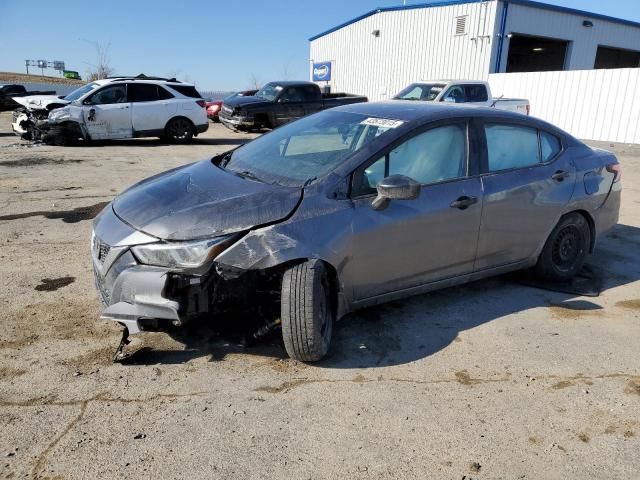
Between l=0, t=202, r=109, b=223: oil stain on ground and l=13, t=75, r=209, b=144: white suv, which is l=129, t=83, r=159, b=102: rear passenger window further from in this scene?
l=0, t=202, r=109, b=223: oil stain on ground

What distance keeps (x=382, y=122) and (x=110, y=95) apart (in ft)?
37.8

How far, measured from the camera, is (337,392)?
298 centimetres

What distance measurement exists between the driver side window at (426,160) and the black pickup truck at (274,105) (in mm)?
13361

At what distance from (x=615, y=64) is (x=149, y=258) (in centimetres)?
3959

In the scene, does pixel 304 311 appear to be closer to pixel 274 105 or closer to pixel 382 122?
pixel 382 122

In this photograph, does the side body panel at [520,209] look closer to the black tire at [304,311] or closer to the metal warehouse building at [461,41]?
the black tire at [304,311]

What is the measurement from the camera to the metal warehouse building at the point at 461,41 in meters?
22.2

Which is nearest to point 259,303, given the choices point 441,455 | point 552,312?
point 441,455

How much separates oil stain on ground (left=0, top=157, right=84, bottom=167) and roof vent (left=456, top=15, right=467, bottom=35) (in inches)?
711

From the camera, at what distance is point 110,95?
43.6 feet

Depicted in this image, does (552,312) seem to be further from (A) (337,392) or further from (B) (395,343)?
(A) (337,392)

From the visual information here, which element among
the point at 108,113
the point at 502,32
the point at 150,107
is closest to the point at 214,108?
the point at 150,107

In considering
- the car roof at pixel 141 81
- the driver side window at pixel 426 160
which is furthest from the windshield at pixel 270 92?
the driver side window at pixel 426 160

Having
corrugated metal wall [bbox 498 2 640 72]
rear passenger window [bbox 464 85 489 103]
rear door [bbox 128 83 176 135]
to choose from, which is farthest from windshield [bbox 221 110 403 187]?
corrugated metal wall [bbox 498 2 640 72]
